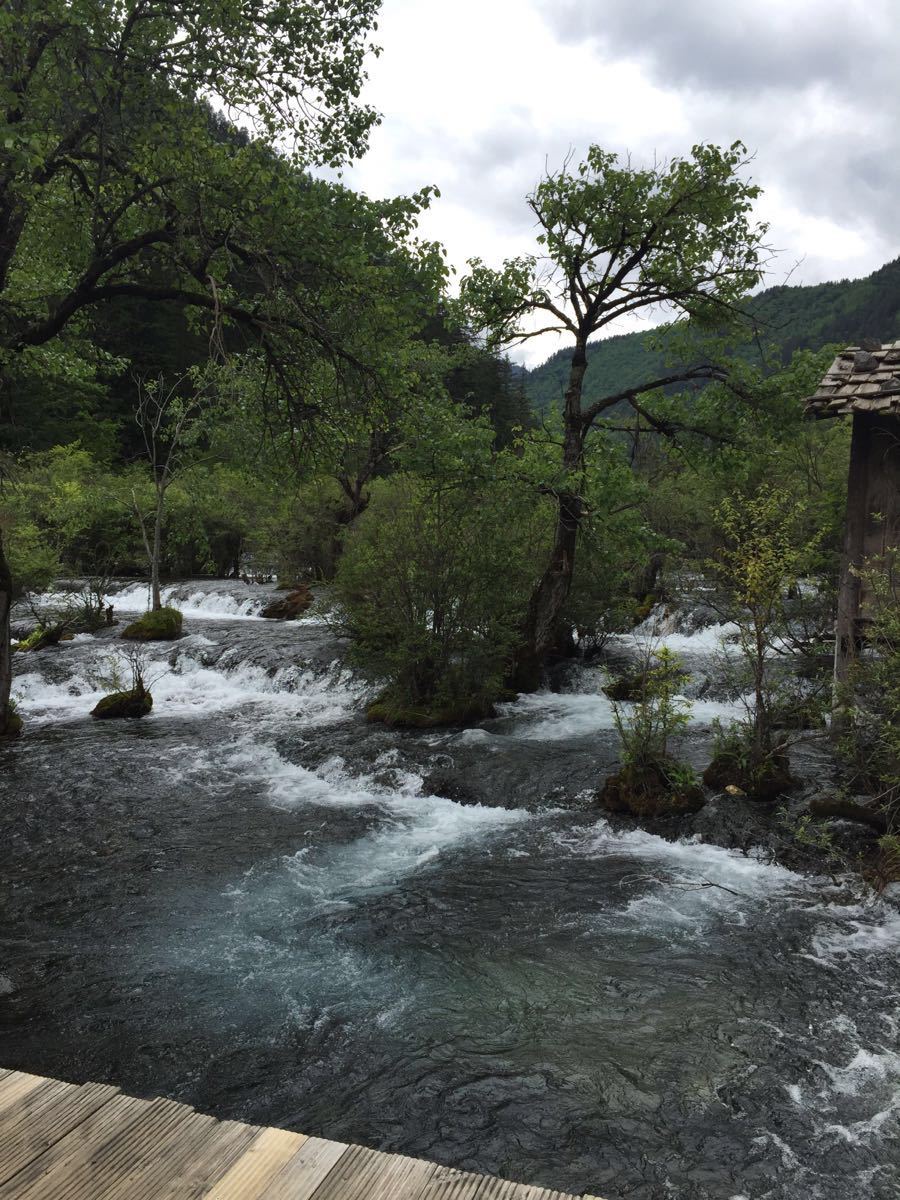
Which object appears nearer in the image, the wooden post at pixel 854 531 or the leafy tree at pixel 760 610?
the leafy tree at pixel 760 610

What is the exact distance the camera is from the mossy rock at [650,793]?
9.52 metres

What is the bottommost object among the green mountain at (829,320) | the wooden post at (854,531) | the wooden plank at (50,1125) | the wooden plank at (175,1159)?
the wooden plank at (50,1125)

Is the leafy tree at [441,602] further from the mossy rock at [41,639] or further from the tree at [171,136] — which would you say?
the mossy rock at [41,639]

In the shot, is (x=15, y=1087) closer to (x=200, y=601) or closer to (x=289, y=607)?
(x=289, y=607)

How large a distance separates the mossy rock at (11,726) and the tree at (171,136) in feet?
20.9

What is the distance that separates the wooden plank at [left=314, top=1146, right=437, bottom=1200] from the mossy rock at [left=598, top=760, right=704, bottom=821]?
7535 millimetres

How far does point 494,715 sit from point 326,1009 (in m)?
8.76

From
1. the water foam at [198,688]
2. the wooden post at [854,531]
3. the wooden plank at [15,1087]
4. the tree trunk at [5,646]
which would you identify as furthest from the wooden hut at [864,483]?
the tree trunk at [5,646]

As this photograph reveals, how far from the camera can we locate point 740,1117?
15.5 feet

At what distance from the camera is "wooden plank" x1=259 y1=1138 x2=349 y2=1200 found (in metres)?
2.35

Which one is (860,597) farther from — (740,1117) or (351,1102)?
(351,1102)

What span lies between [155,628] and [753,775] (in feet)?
51.0

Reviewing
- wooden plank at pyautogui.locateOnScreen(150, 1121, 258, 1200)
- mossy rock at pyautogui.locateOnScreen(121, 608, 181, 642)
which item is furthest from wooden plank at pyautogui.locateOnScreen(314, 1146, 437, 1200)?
mossy rock at pyautogui.locateOnScreen(121, 608, 181, 642)

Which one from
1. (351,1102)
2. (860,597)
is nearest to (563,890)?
(351,1102)
